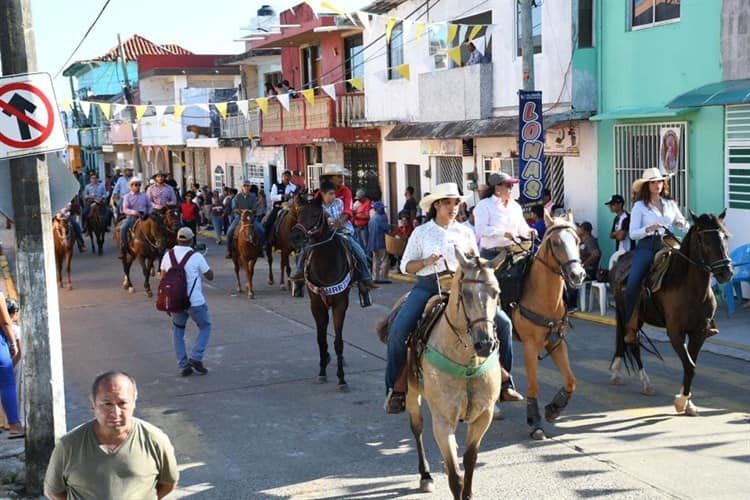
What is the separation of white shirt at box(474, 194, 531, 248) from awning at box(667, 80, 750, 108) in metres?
5.68

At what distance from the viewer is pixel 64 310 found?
17609 mm

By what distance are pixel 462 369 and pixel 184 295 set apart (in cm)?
563

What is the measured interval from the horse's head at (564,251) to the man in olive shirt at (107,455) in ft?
15.2

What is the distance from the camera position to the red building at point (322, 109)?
28.9m

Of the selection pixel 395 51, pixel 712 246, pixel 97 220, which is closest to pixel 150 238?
pixel 97 220

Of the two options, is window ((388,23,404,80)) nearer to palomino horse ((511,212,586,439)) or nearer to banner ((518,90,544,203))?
banner ((518,90,544,203))

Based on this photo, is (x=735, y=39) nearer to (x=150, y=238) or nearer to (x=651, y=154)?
(x=651, y=154)

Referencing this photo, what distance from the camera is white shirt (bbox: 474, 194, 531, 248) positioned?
9.80 meters

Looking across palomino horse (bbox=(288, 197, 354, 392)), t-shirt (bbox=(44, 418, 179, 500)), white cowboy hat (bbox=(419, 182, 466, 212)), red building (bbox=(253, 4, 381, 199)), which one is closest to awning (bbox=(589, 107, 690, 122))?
palomino horse (bbox=(288, 197, 354, 392))

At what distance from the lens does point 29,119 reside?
692 cm

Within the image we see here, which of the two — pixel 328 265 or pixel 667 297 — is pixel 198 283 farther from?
pixel 667 297

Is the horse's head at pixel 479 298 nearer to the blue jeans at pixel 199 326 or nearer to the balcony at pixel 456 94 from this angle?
the blue jeans at pixel 199 326

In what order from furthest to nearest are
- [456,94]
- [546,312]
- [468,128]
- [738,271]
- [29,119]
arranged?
[456,94], [468,128], [738,271], [546,312], [29,119]

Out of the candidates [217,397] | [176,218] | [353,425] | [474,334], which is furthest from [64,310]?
[474,334]
